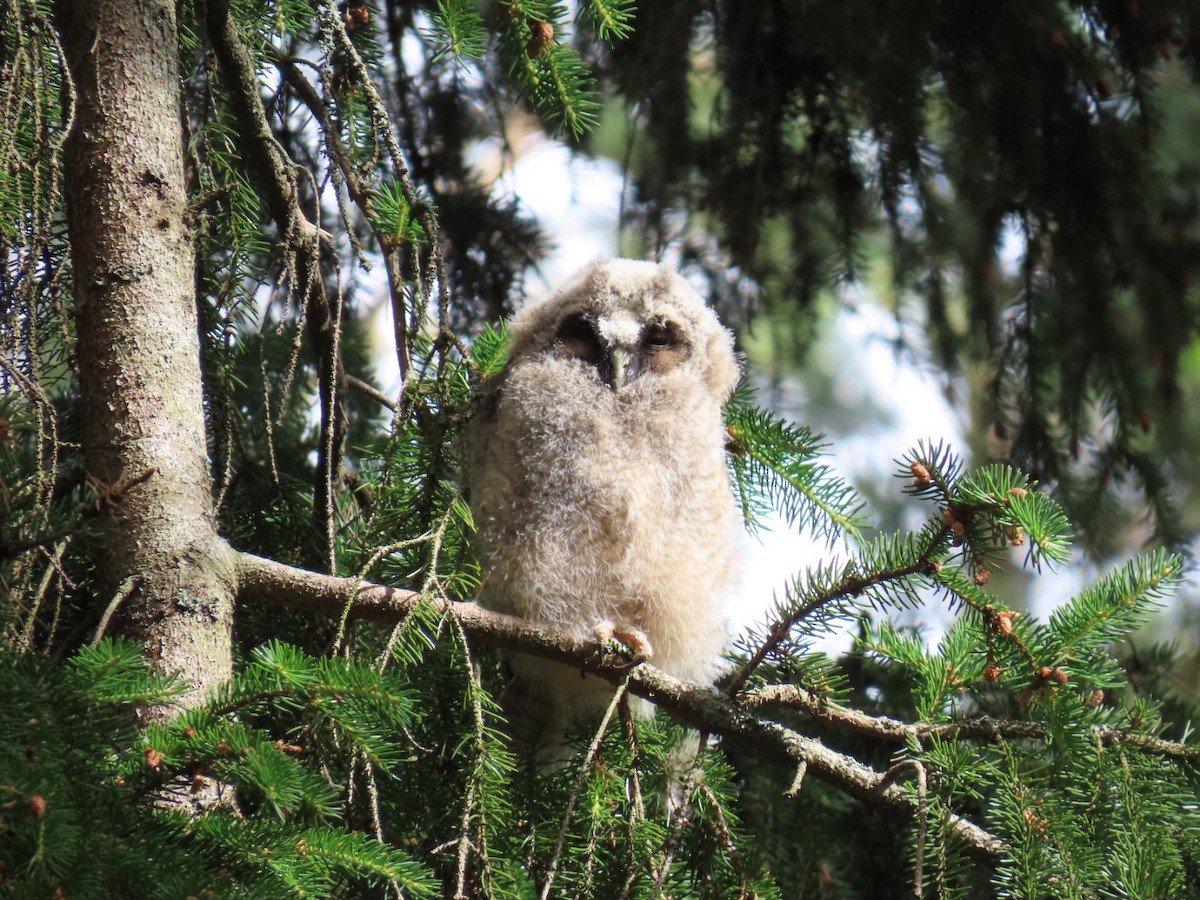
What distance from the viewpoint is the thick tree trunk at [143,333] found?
1507mm

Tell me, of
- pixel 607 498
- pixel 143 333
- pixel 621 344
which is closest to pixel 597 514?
pixel 607 498

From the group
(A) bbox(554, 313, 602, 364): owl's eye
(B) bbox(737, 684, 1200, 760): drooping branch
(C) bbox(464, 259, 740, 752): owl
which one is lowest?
(B) bbox(737, 684, 1200, 760): drooping branch

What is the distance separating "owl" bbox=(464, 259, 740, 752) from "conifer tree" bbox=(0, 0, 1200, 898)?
0.66 ft

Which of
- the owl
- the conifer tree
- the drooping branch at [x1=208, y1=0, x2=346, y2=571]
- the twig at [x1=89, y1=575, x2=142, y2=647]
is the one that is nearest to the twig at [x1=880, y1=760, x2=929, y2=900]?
the conifer tree

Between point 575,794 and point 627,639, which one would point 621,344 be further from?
point 575,794

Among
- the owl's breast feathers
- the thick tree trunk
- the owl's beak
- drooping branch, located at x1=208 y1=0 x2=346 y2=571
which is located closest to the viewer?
the thick tree trunk

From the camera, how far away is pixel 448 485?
1882mm

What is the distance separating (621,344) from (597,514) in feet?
1.54

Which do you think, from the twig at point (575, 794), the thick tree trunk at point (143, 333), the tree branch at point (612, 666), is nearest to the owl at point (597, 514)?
the tree branch at point (612, 666)

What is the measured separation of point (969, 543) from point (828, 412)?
265 inches

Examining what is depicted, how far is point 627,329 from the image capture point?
100 inches

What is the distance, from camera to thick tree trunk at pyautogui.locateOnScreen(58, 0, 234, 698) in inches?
59.3

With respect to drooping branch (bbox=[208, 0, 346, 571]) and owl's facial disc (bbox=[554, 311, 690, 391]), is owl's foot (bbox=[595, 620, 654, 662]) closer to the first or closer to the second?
Result: drooping branch (bbox=[208, 0, 346, 571])

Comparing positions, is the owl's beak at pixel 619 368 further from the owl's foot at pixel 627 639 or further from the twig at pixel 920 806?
the twig at pixel 920 806
